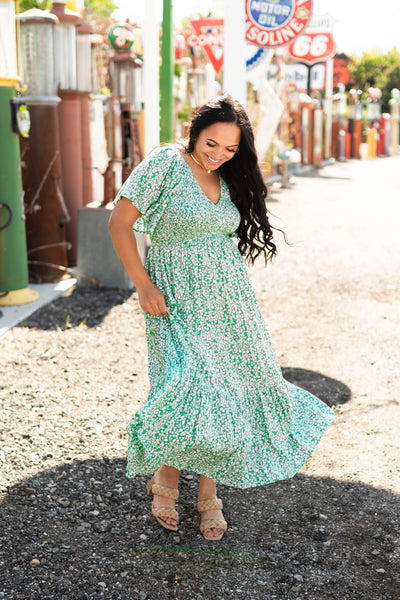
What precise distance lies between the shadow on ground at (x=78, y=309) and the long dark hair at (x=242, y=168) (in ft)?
10.0

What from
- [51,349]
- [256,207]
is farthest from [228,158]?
[51,349]

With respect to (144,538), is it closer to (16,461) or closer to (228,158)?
(16,461)

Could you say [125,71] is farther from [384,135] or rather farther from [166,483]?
[384,135]

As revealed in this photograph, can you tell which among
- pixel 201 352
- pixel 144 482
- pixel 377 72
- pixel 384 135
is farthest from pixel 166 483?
pixel 377 72

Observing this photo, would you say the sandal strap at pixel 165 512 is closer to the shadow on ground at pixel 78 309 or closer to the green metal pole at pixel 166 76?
the shadow on ground at pixel 78 309

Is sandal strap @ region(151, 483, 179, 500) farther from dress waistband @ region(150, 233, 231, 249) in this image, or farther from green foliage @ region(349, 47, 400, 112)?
green foliage @ region(349, 47, 400, 112)

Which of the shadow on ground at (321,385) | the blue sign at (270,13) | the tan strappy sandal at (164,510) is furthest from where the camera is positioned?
the blue sign at (270,13)

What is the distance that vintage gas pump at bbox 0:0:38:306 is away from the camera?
19.2ft

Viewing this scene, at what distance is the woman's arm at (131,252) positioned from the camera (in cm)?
267

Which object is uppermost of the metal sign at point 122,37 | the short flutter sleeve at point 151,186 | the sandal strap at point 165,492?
the metal sign at point 122,37

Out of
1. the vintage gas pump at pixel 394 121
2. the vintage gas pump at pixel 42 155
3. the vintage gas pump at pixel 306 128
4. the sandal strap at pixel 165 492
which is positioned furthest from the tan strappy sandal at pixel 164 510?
the vintage gas pump at pixel 394 121

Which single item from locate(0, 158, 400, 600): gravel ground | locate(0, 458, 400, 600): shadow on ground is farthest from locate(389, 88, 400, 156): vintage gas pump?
locate(0, 458, 400, 600): shadow on ground

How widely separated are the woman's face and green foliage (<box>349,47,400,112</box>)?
5271 centimetres

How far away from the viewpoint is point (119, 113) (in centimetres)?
750
